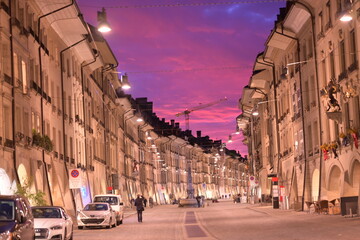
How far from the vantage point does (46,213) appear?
2809 centimetres

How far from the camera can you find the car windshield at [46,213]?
1100 inches

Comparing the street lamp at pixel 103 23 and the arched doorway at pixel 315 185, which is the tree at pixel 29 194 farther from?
the arched doorway at pixel 315 185

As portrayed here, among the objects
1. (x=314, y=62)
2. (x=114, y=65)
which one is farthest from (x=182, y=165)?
(x=314, y=62)

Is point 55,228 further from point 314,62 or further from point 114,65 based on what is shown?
point 114,65

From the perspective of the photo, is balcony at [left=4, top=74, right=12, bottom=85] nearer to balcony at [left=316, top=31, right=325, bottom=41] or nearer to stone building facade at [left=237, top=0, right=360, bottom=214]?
stone building facade at [left=237, top=0, right=360, bottom=214]

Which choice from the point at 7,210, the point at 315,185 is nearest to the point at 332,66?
the point at 315,185

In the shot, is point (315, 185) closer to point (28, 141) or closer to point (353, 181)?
point (353, 181)

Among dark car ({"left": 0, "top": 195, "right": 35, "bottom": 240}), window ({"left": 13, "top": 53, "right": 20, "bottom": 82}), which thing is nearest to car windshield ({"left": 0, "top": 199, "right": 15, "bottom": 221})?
dark car ({"left": 0, "top": 195, "right": 35, "bottom": 240})

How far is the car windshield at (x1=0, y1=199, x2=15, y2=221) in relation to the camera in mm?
17755

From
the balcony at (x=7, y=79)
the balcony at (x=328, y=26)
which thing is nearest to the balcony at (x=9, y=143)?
the balcony at (x=7, y=79)

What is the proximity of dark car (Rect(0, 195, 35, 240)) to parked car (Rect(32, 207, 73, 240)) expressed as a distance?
6904mm

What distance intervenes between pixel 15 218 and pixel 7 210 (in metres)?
0.37

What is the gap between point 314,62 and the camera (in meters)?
46.1

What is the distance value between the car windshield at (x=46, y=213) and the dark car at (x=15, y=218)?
8.74 metres
